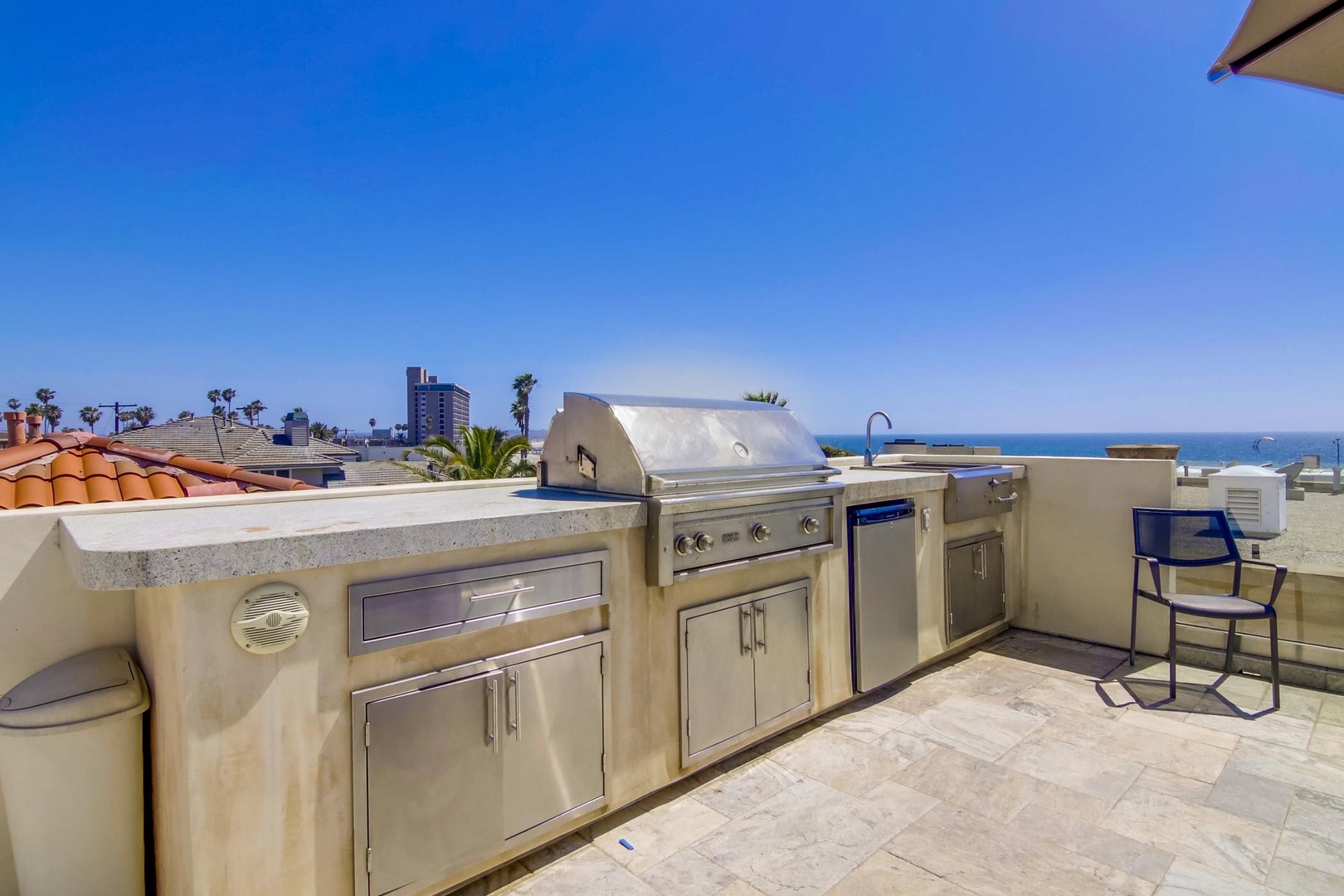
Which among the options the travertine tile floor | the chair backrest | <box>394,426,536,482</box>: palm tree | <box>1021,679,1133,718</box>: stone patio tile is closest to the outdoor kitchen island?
the travertine tile floor

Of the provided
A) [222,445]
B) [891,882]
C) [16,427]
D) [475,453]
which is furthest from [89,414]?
[891,882]

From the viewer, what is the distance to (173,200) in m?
26.1

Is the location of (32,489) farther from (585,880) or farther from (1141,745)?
(1141,745)

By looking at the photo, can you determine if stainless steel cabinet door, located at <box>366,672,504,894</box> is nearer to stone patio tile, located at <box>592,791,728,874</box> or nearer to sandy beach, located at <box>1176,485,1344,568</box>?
stone patio tile, located at <box>592,791,728,874</box>

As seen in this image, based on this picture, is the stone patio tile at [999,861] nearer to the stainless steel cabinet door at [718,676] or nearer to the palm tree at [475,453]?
the stainless steel cabinet door at [718,676]

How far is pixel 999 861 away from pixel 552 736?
165 centimetres

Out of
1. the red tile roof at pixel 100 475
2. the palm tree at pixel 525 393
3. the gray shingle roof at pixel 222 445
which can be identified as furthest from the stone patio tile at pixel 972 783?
the palm tree at pixel 525 393

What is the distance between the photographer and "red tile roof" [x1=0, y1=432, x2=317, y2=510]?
10.7 ft

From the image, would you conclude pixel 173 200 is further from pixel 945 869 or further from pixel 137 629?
pixel 945 869

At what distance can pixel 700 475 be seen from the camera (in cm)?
244

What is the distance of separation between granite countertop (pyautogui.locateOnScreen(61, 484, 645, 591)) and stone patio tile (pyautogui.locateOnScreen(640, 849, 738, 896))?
1.19 m

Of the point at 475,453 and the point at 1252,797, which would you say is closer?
the point at 1252,797

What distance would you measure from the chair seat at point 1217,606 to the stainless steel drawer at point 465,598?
3512 mm

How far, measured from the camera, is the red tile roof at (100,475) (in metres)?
3.26
